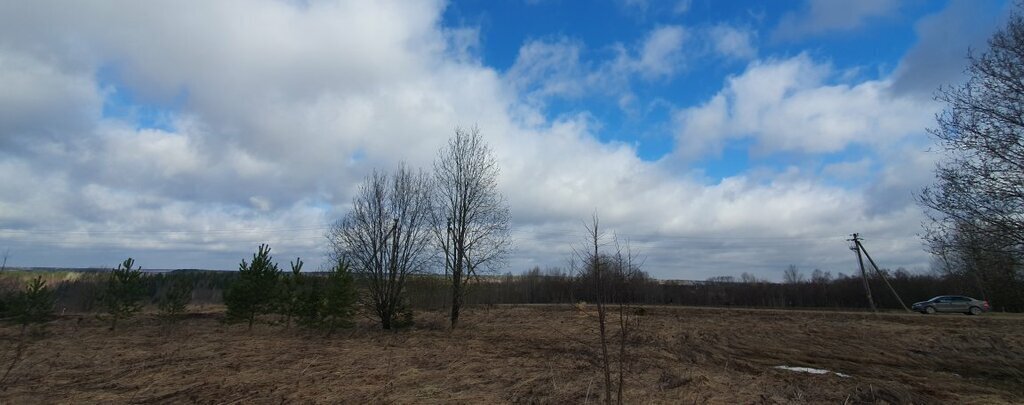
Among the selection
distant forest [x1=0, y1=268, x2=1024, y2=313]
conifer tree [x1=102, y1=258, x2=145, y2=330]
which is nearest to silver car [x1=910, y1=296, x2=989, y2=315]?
distant forest [x1=0, y1=268, x2=1024, y2=313]

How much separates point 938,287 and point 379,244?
5610cm

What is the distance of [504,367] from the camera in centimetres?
994

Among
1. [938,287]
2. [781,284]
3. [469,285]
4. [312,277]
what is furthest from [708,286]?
[312,277]

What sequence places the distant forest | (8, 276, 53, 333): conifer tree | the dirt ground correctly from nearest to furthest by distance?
the dirt ground → (8, 276, 53, 333): conifer tree → the distant forest

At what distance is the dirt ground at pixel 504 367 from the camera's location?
7408 millimetres

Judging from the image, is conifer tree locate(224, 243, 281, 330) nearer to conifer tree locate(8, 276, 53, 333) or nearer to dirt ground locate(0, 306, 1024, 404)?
dirt ground locate(0, 306, 1024, 404)

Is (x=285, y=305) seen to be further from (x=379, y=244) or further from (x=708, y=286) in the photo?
(x=708, y=286)

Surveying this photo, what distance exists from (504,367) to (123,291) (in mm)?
19049

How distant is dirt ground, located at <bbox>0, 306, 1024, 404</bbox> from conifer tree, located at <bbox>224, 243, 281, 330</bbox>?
1.54m

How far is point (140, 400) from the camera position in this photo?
23.1ft

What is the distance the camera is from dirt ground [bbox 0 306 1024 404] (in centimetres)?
741

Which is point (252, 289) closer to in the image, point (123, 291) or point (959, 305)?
point (123, 291)

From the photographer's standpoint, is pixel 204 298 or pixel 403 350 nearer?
pixel 403 350

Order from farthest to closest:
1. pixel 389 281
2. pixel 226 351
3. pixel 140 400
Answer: pixel 389 281, pixel 226 351, pixel 140 400
